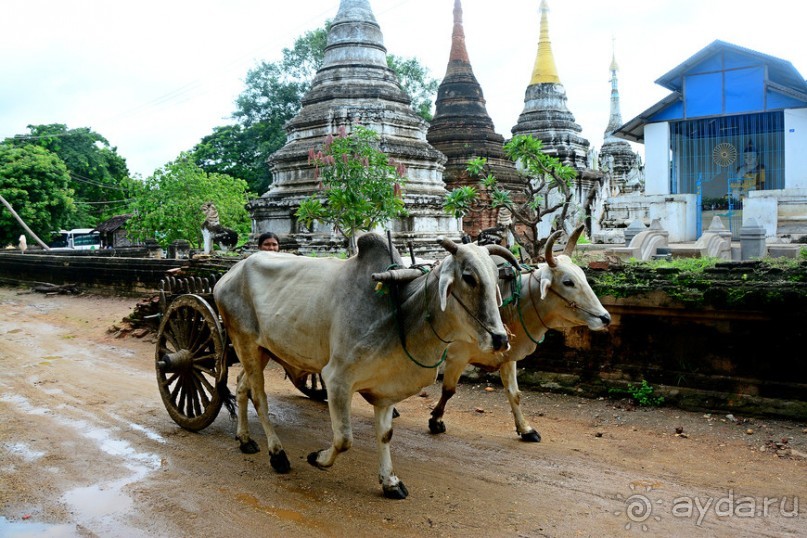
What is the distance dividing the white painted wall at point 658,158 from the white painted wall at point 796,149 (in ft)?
11.6

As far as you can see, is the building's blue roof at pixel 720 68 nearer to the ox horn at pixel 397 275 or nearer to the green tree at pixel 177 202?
the green tree at pixel 177 202

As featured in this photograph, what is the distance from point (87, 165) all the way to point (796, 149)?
41.6m

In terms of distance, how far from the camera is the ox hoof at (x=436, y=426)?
6.08 meters

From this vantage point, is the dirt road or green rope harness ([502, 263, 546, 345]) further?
green rope harness ([502, 263, 546, 345])

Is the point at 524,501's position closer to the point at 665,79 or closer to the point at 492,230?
the point at 492,230

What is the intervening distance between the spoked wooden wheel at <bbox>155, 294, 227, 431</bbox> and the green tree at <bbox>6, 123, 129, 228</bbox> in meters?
38.8

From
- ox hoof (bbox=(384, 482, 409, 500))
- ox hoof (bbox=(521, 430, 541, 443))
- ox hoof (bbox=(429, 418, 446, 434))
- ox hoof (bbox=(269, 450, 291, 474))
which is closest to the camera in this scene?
ox hoof (bbox=(384, 482, 409, 500))

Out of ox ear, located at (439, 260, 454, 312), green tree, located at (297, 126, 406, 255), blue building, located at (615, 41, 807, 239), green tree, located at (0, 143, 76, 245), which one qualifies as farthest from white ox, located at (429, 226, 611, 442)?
green tree, located at (0, 143, 76, 245)

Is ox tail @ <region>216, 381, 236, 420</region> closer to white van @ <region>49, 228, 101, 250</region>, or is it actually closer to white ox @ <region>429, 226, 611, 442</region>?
white ox @ <region>429, 226, 611, 442</region>

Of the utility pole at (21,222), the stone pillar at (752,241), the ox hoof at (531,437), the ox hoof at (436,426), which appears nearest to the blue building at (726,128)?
the stone pillar at (752,241)

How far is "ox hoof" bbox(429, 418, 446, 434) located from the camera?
6078mm

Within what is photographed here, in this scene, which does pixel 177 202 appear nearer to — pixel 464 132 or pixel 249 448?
pixel 464 132

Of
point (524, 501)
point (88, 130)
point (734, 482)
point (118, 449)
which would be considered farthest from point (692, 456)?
point (88, 130)

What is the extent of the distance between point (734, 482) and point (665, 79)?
19.0 m
